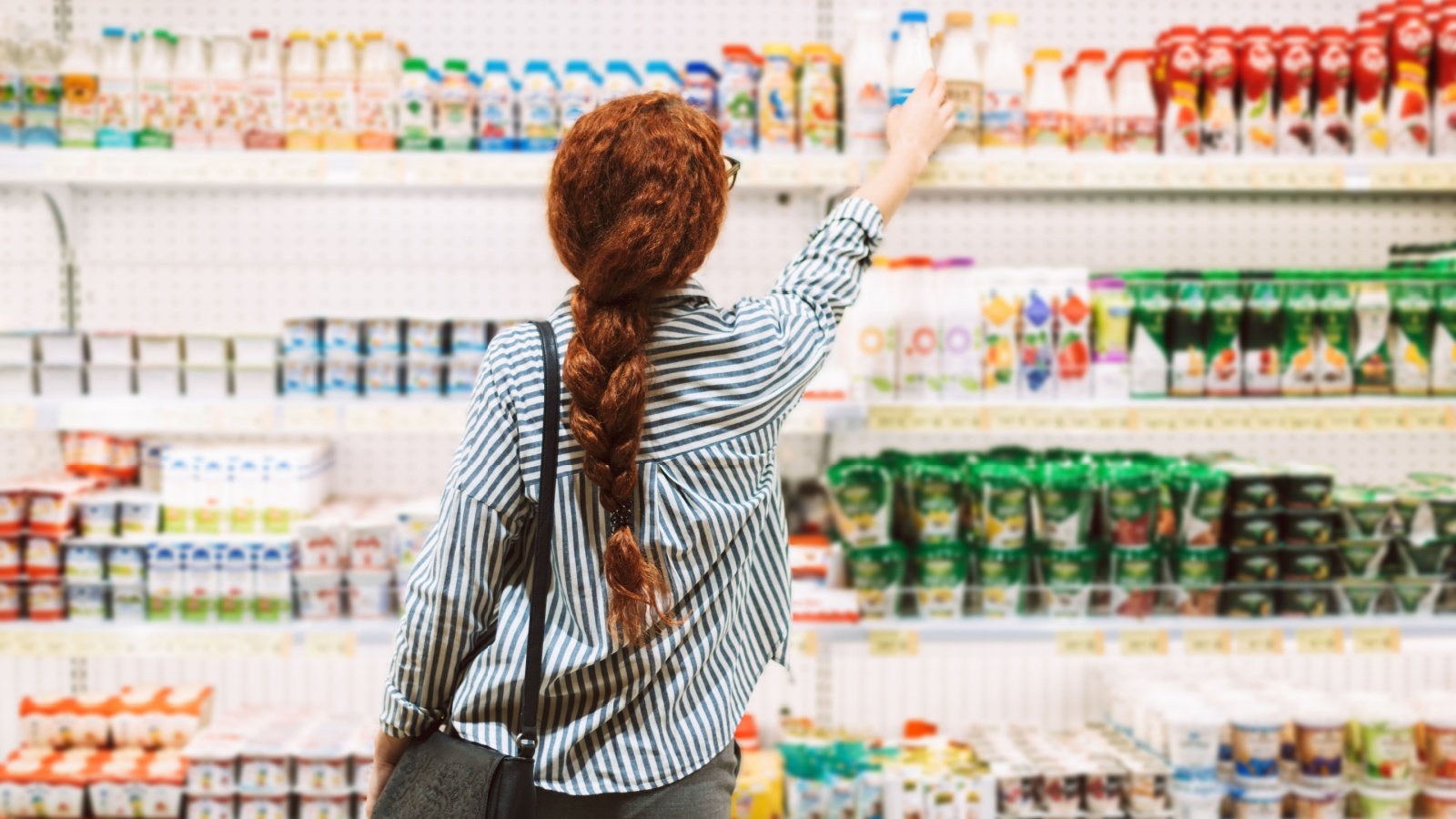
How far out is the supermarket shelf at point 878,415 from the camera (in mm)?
2449

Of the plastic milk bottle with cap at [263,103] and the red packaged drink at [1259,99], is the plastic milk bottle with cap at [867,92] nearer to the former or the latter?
the red packaged drink at [1259,99]

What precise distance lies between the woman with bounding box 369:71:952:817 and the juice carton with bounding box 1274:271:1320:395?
5.11 ft

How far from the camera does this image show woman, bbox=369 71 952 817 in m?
1.30

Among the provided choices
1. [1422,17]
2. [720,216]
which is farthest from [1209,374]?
[720,216]

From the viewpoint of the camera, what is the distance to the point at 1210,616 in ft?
8.44

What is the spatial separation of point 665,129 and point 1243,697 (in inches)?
80.4

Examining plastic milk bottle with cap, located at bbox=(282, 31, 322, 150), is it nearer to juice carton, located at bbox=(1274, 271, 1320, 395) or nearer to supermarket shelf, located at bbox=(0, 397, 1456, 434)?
supermarket shelf, located at bbox=(0, 397, 1456, 434)

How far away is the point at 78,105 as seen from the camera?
8.13ft

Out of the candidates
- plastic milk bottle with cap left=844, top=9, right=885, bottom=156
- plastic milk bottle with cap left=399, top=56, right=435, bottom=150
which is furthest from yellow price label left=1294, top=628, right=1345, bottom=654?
plastic milk bottle with cap left=399, top=56, right=435, bottom=150

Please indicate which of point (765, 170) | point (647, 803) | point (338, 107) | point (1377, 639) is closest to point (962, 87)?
point (765, 170)

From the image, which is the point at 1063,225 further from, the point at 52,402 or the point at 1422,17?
the point at 52,402

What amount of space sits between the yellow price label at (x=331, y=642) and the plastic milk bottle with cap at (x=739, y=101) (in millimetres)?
1240

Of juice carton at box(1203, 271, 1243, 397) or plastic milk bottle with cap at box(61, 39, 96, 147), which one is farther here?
juice carton at box(1203, 271, 1243, 397)

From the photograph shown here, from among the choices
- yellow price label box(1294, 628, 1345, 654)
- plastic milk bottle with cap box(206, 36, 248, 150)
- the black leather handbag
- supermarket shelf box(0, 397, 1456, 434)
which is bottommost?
Result: yellow price label box(1294, 628, 1345, 654)
